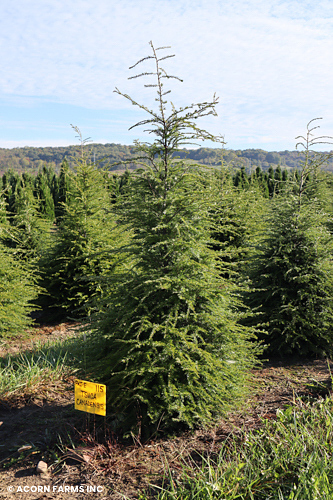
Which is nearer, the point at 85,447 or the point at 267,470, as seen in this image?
the point at 267,470

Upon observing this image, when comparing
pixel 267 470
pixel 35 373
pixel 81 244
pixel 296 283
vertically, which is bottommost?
pixel 35 373

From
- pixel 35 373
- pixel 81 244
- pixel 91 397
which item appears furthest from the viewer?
pixel 81 244

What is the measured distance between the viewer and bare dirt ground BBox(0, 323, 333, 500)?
284 centimetres

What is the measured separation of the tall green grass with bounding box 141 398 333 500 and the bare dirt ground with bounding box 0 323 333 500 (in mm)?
171

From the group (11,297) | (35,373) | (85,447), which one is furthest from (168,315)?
(11,297)

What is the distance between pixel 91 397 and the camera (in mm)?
3137

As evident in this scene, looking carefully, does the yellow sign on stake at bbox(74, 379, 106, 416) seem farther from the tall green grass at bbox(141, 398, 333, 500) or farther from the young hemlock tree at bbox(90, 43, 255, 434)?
the tall green grass at bbox(141, 398, 333, 500)

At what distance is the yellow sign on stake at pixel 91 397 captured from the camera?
3.08m

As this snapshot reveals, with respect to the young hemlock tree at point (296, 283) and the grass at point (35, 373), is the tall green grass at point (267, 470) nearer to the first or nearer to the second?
the grass at point (35, 373)

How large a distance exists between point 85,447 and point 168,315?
1.34 metres

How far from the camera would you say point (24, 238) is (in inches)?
364

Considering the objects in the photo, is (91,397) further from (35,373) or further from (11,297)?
(11,297)

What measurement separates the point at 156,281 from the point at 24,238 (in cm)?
703

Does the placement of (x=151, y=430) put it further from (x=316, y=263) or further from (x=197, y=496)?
(x=316, y=263)
